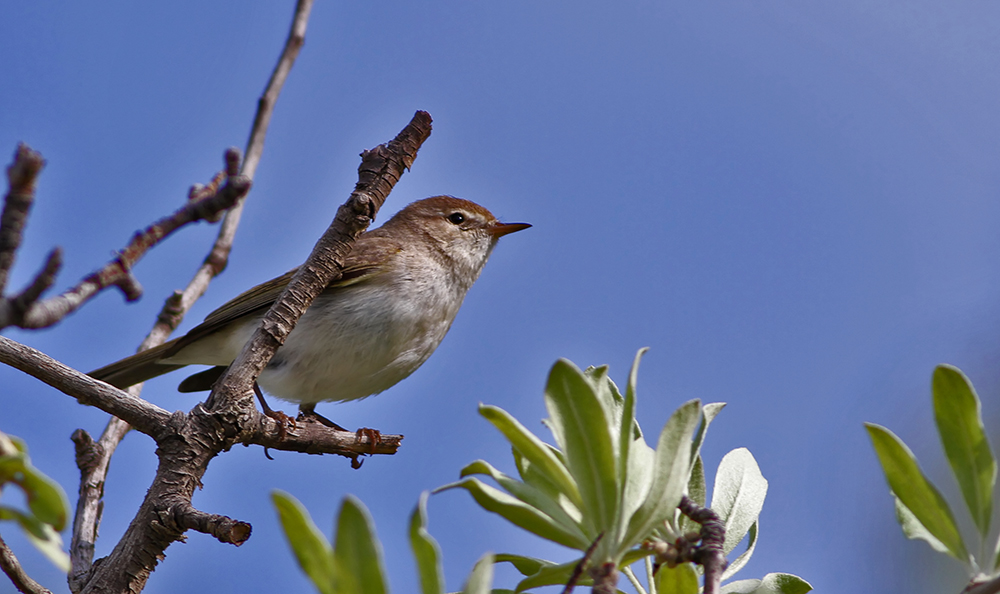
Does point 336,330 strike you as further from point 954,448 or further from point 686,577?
point 954,448

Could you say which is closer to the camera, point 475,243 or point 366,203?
point 366,203

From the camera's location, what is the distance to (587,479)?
144cm

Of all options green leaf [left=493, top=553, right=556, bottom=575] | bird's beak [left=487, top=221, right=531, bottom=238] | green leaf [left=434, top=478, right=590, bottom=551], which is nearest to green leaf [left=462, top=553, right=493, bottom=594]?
green leaf [left=434, top=478, right=590, bottom=551]

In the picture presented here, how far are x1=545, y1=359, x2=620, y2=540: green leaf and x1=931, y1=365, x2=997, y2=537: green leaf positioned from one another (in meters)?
0.55

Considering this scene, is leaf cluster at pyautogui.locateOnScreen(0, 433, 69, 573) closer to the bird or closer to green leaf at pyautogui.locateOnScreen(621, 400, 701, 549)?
green leaf at pyautogui.locateOnScreen(621, 400, 701, 549)

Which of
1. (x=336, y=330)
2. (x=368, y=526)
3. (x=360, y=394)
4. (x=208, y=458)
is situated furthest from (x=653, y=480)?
(x=360, y=394)

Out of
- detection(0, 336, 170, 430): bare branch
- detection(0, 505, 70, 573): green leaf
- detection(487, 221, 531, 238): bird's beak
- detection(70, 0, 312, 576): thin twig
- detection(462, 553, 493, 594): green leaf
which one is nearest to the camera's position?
detection(0, 505, 70, 573): green leaf

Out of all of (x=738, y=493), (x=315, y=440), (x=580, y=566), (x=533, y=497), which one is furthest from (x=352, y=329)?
(x=580, y=566)

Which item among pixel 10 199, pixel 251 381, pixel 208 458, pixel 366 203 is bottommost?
pixel 10 199

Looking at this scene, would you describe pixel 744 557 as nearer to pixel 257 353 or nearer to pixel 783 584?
pixel 783 584

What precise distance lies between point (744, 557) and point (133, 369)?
A: 17.1 ft

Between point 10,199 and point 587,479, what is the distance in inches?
38.5

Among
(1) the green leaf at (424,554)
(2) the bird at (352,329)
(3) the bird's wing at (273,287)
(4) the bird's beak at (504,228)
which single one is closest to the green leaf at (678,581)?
(1) the green leaf at (424,554)

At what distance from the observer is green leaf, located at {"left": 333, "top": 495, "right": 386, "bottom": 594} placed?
3.51ft
